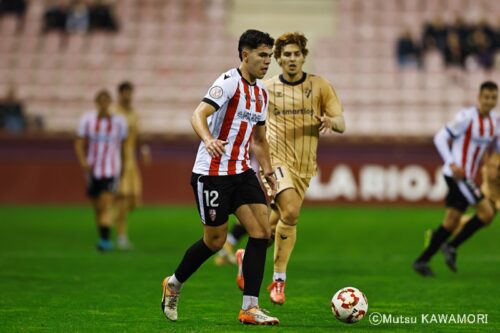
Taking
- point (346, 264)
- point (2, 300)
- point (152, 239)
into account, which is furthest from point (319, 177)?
point (2, 300)

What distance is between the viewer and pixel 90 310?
28.5 feet

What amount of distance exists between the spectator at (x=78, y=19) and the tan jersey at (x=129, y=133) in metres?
→ 13.2

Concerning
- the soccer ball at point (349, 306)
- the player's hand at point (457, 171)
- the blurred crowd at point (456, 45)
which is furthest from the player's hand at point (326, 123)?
the blurred crowd at point (456, 45)

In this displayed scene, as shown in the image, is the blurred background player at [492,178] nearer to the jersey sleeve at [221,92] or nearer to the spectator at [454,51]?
the jersey sleeve at [221,92]

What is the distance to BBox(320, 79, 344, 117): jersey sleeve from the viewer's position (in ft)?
31.6

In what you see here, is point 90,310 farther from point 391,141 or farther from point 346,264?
point 391,141

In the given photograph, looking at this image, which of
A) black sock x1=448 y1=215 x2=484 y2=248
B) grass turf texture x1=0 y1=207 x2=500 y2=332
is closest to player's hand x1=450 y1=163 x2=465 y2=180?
black sock x1=448 y1=215 x2=484 y2=248

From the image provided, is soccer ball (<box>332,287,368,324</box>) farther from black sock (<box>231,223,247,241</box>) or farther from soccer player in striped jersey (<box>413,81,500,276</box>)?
black sock (<box>231,223,247,241</box>)

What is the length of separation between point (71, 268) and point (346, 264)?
10.3ft

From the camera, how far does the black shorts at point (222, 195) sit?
25.7 ft

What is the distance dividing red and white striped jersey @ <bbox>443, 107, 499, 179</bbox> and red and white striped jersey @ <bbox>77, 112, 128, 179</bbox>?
5.12m

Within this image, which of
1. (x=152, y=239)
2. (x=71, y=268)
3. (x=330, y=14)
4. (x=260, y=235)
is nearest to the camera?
(x=260, y=235)

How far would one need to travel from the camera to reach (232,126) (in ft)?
26.0

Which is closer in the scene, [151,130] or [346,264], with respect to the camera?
[346,264]
